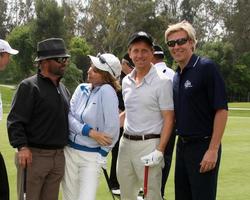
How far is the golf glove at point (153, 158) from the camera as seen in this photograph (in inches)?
192

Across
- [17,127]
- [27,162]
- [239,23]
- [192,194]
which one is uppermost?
[239,23]

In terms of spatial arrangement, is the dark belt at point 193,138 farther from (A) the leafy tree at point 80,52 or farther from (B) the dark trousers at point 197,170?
(A) the leafy tree at point 80,52

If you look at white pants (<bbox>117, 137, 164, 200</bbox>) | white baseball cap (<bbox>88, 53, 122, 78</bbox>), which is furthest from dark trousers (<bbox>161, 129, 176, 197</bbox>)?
white baseball cap (<bbox>88, 53, 122, 78</bbox>)

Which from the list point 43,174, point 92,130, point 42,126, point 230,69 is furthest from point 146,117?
point 230,69

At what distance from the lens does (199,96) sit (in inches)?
180

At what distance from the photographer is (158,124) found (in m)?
5.07

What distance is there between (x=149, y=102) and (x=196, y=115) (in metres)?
0.59

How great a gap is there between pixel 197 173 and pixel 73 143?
4.15 feet

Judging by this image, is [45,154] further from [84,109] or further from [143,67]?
[143,67]

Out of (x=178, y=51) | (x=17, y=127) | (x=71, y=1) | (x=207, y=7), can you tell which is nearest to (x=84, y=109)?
(x=17, y=127)

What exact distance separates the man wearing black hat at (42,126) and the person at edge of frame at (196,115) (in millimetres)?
1132

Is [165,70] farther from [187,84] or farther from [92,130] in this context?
[92,130]

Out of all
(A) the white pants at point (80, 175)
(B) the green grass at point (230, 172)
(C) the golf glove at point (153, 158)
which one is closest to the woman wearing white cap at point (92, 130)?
(A) the white pants at point (80, 175)

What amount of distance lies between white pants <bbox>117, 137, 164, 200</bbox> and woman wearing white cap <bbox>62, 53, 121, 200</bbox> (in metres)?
0.31
